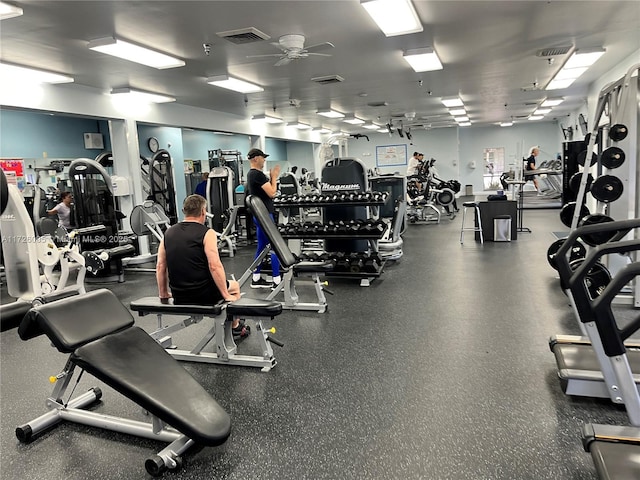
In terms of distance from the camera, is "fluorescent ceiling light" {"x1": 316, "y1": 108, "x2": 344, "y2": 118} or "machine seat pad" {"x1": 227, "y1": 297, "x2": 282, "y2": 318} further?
"fluorescent ceiling light" {"x1": 316, "y1": 108, "x2": 344, "y2": 118}

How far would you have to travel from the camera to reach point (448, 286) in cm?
482

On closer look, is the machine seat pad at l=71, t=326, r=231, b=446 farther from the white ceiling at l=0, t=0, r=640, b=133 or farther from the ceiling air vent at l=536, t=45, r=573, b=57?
the ceiling air vent at l=536, t=45, r=573, b=57

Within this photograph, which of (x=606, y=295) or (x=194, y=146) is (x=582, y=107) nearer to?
(x=194, y=146)

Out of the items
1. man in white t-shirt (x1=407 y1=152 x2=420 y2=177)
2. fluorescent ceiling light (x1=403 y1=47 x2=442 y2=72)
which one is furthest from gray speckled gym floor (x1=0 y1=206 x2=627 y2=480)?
man in white t-shirt (x1=407 y1=152 x2=420 y2=177)

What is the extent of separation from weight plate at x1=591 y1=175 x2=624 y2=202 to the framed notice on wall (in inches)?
540

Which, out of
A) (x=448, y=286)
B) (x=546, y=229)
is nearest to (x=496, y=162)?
(x=546, y=229)

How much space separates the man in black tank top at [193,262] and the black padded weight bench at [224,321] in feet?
0.25

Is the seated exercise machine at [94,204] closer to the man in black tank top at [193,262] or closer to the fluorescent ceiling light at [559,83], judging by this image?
the man in black tank top at [193,262]

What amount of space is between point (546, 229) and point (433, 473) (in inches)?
307

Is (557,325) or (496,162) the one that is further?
(496,162)

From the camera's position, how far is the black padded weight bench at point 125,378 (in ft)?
6.09

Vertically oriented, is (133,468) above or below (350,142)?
below

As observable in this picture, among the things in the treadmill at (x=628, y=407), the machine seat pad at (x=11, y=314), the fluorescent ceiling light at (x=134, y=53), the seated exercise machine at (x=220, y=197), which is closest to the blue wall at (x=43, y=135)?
the seated exercise machine at (x=220, y=197)

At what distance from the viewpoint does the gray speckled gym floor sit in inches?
75.8
